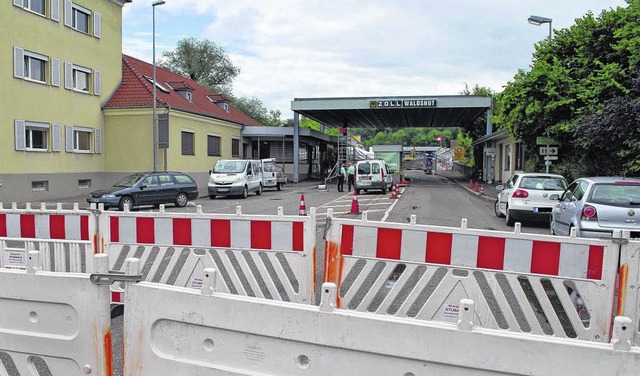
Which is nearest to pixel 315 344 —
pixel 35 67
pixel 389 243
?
pixel 389 243

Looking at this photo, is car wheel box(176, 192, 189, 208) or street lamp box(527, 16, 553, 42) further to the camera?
street lamp box(527, 16, 553, 42)

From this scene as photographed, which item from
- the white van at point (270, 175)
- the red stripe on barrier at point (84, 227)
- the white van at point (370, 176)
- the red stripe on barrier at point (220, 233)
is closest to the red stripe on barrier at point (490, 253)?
the red stripe on barrier at point (220, 233)

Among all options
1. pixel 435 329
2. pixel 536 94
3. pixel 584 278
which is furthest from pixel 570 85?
pixel 435 329

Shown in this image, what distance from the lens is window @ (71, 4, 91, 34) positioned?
1027 inches

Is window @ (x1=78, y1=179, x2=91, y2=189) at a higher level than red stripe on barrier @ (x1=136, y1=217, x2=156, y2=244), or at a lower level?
lower

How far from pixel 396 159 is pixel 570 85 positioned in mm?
23131

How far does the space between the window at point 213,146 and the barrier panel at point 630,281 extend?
32.5 meters

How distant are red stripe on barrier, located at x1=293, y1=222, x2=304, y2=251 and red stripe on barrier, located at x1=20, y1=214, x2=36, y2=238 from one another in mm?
3186

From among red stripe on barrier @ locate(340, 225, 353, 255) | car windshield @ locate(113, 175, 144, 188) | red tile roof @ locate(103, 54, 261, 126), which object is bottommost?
car windshield @ locate(113, 175, 144, 188)

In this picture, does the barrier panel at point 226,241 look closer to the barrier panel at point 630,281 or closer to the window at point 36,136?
the barrier panel at point 630,281

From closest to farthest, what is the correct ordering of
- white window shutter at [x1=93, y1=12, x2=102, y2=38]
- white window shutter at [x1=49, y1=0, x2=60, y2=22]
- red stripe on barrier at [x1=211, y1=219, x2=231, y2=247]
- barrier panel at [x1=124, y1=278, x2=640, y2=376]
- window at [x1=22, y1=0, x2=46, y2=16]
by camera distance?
barrier panel at [x1=124, y1=278, x2=640, y2=376]
red stripe on barrier at [x1=211, y1=219, x2=231, y2=247]
window at [x1=22, y1=0, x2=46, y2=16]
white window shutter at [x1=49, y1=0, x2=60, y2=22]
white window shutter at [x1=93, y1=12, x2=102, y2=38]

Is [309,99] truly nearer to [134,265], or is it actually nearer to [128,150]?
[128,150]

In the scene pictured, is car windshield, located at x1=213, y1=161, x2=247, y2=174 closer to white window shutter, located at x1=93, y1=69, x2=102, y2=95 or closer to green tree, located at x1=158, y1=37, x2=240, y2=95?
white window shutter, located at x1=93, y1=69, x2=102, y2=95

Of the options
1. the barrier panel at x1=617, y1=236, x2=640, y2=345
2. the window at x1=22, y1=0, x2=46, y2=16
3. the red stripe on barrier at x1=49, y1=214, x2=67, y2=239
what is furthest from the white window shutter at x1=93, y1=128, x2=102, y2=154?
the barrier panel at x1=617, y1=236, x2=640, y2=345
